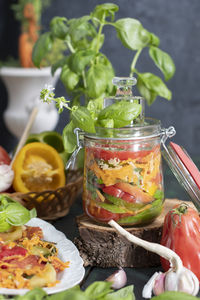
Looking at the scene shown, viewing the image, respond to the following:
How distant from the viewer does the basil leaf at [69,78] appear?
54.4 inches

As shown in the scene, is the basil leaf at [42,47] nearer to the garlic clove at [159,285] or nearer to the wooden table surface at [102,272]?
the wooden table surface at [102,272]

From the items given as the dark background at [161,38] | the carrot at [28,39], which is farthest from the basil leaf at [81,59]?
the dark background at [161,38]

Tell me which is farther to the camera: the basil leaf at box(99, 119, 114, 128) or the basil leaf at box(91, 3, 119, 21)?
the basil leaf at box(91, 3, 119, 21)

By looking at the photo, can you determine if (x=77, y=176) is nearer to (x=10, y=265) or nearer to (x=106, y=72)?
(x=106, y=72)

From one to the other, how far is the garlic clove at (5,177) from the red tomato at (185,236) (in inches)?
20.9

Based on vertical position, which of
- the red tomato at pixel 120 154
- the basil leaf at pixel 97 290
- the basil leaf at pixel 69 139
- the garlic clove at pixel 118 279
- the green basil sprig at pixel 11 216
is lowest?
the garlic clove at pixel 118 279

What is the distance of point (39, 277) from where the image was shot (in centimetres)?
89

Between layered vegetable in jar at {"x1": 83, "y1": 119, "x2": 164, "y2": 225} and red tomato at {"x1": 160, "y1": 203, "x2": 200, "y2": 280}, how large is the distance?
0.30ft

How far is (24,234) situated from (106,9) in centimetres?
71


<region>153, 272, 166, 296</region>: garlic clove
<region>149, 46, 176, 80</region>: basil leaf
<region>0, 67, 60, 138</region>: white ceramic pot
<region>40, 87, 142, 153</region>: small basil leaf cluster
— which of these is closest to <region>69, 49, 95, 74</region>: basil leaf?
<region>149, 46, 176, 80</region>: basil leaf

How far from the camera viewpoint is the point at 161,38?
10.5ft

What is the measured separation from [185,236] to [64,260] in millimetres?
258

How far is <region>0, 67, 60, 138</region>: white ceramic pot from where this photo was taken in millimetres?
2719

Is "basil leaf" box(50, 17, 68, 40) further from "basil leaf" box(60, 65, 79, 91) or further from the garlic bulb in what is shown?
the garlic bulb
